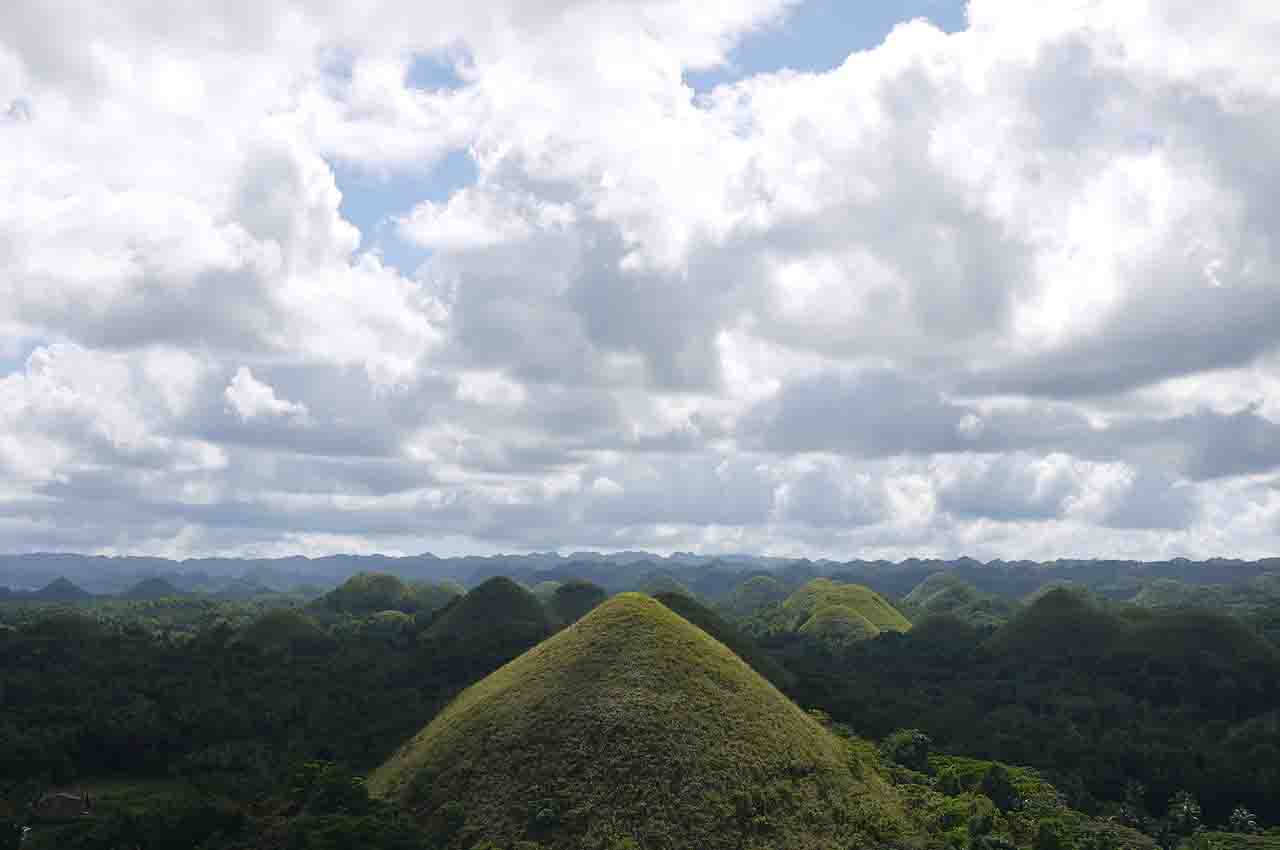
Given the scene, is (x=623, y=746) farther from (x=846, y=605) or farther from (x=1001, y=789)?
(x=846, y=605)

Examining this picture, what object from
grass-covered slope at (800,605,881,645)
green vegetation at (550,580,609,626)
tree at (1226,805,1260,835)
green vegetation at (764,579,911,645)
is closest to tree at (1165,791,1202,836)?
tree at (1226,805,1260,835)

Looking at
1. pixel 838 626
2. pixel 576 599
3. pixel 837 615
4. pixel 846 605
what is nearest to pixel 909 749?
pixel 838 626

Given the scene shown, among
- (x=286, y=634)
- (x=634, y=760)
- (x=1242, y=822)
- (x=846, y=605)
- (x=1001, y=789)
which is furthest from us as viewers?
(x=846, y=605)

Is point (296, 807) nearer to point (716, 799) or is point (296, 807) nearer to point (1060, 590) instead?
point (716, 799)

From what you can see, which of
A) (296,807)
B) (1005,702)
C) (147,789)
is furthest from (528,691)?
(1005,702)

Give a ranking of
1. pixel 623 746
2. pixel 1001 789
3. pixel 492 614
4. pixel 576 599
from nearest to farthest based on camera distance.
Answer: pixel 623 746
pixel 1001 789
pixel 492 614
pixel 576 599

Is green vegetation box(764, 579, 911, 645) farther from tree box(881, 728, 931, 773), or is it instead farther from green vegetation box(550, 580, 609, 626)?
tree box(881, 728, 931, 773)
